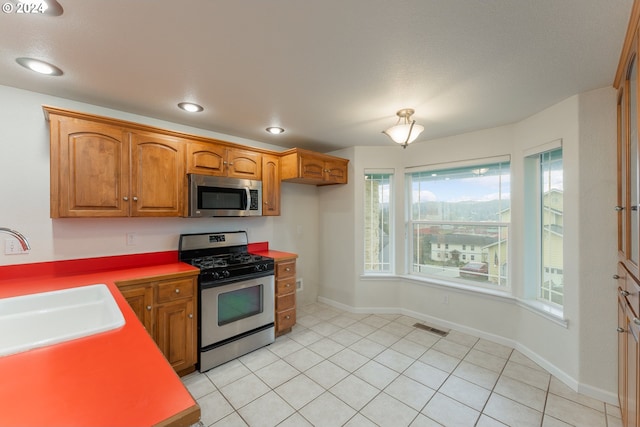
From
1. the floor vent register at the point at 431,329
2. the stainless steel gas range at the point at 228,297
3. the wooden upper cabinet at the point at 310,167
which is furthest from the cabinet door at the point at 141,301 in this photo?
the floor vent register at the point at 431,329

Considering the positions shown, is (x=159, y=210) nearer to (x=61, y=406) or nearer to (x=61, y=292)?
(x=61, y=292)

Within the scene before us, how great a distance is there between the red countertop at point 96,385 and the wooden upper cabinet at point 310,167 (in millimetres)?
2365

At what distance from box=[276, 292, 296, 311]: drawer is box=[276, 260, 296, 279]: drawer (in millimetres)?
234

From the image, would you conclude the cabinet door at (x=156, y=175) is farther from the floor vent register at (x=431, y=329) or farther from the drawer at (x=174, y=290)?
the floor vent register at (x=431, y=329)

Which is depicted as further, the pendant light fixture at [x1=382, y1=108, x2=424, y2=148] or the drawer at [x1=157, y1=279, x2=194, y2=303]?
the pendant light fixture at [x1=382, y1=108, x2=424, y2=148]

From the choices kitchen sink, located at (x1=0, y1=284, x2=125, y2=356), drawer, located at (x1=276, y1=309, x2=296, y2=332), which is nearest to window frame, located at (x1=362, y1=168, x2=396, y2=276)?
drawer, located at (x1=276, y1=309, x2=296, y2=332)

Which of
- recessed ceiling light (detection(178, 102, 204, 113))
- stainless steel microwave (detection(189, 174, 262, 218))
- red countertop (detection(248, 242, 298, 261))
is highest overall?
recessed ceiling light (detection(178, 102, 204, 113))

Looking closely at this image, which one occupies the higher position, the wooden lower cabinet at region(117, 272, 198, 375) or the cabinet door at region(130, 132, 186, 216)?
the cabinet door at region(130, 132, 186, 216)

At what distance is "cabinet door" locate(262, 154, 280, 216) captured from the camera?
319 cm

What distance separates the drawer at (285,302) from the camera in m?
3.04

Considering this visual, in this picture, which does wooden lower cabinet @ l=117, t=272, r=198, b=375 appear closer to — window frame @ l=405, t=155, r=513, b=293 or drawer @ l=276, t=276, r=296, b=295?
drawer @ l=276, t=276, r=296, b=295

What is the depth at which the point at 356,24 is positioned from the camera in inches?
53.1

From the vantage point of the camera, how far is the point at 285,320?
308 cm

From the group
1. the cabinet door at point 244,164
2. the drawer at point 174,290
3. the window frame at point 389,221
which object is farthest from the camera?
the window frame at point 389,221
